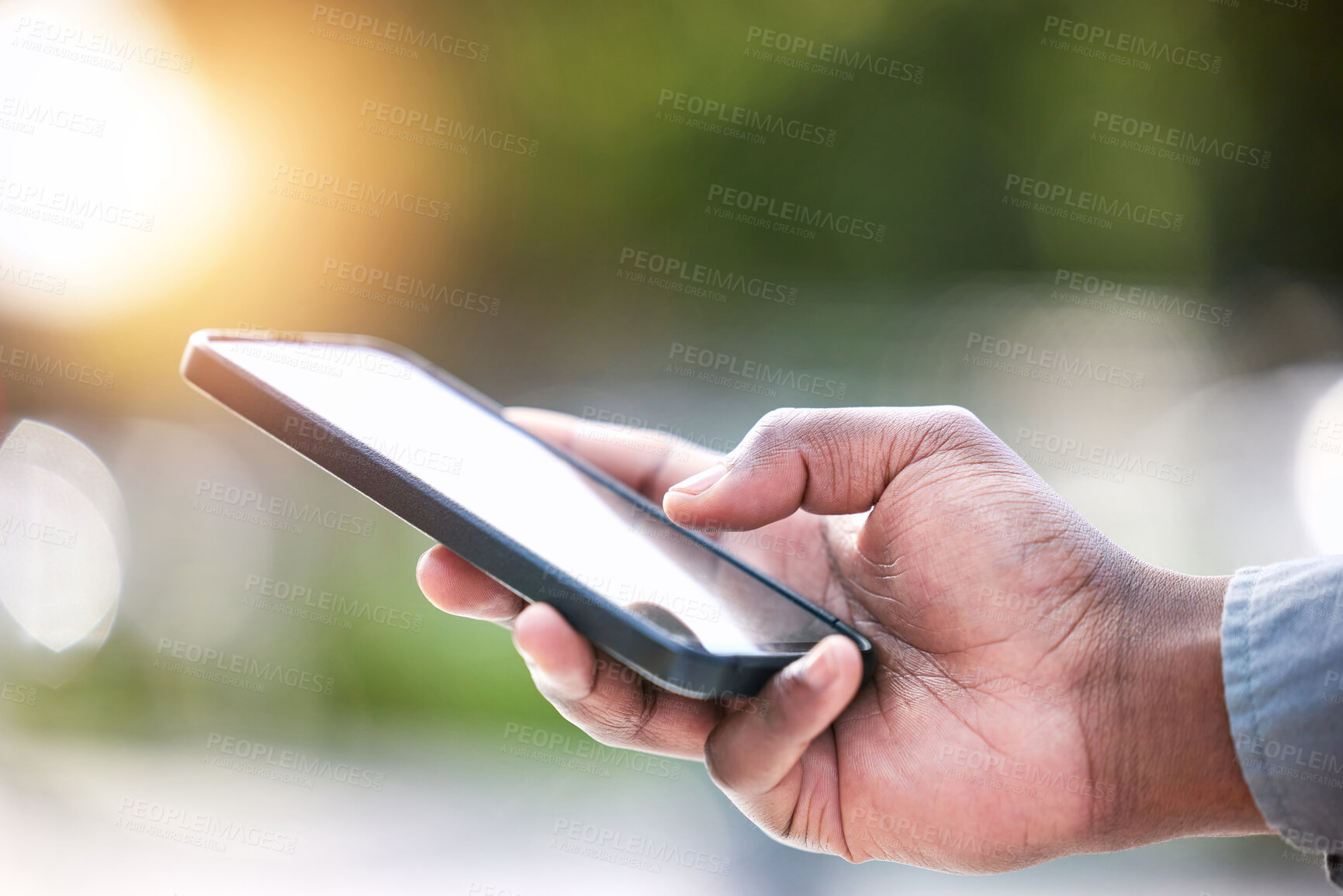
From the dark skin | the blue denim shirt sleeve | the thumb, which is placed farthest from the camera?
the thumb

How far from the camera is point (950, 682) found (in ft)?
3.31

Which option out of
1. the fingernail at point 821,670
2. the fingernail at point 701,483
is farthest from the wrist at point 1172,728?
the fingernail at point 701,483

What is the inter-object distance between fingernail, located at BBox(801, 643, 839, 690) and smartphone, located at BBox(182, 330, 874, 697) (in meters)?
A: 0.04

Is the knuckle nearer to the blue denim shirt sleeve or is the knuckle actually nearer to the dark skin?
the dark skin

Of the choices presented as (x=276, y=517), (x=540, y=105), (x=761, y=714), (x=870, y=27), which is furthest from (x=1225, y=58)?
(x=276, y=517)

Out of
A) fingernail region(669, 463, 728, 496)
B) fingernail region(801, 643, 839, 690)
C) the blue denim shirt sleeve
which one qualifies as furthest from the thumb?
the blue denim shirt sleeve

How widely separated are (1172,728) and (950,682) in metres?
0.25

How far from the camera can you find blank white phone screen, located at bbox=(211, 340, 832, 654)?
86cm

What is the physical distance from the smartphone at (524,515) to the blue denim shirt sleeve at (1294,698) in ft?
1.34

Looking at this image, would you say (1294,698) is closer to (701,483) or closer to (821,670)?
(821,670)

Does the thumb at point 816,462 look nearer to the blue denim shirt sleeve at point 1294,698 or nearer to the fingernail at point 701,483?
the fingernail at point 701,483

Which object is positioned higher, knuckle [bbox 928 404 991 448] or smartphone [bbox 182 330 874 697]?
knuckle [bbox 928 404 991 448]

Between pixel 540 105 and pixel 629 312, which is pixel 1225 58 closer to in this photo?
pixel 629 312

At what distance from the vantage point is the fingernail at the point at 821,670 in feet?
2.74
